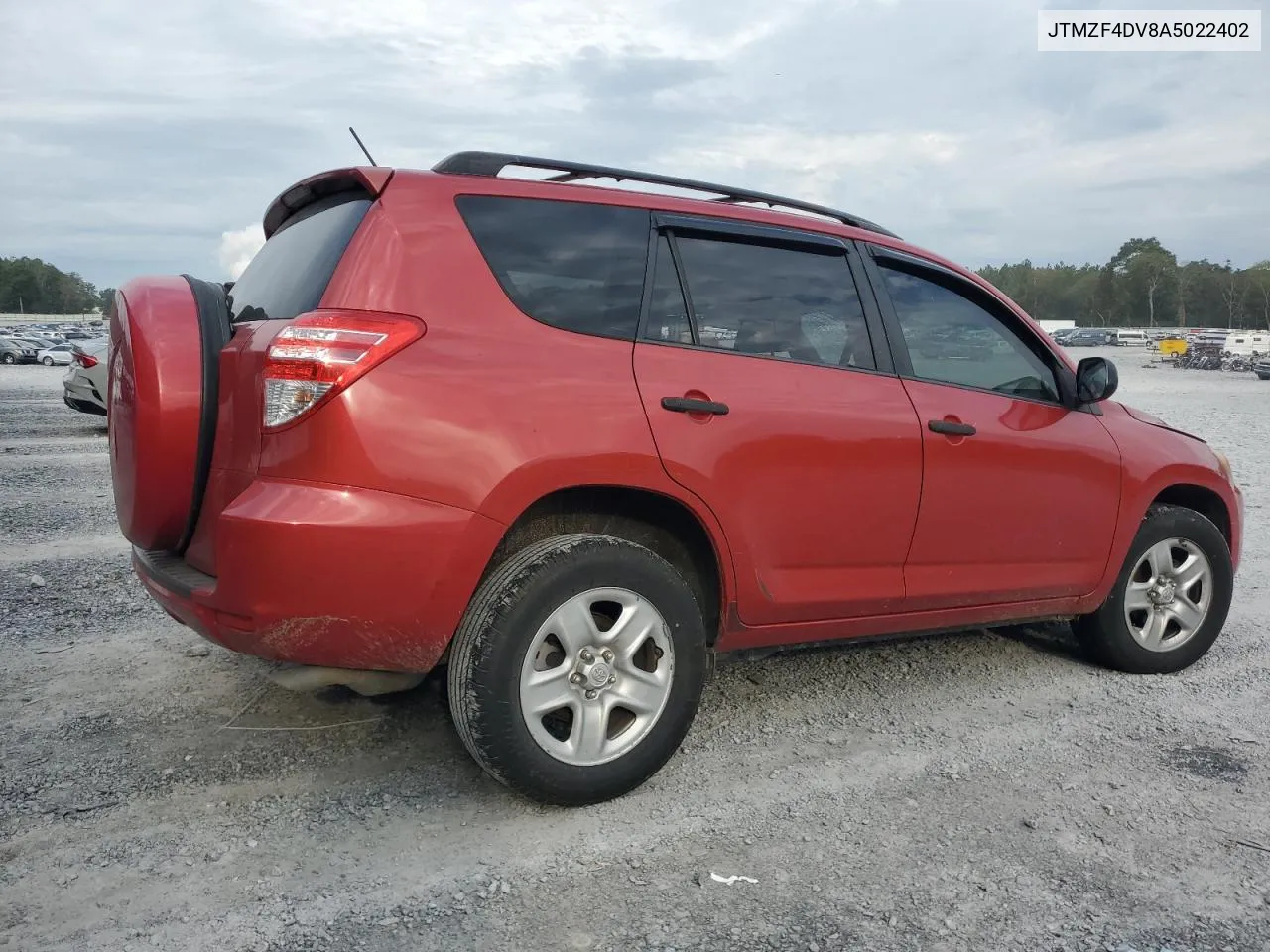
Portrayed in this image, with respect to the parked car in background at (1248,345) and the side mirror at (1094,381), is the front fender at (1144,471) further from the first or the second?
the parked car in background at (1248,345)

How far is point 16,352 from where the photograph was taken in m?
49.9

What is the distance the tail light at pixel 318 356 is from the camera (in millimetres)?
2764

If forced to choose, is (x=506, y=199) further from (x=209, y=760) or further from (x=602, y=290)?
(x=209, y=760)

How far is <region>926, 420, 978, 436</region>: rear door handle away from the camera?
3.80 m

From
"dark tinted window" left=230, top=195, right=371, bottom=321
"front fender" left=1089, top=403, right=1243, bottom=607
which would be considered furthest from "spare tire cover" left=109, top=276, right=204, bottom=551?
"front fender" left=1089, top=403, right=1243, bottom=607

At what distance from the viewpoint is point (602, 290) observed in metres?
3.27

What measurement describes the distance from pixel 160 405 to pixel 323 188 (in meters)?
0.87

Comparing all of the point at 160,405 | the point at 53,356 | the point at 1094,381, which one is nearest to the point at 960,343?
the point at 1094,381

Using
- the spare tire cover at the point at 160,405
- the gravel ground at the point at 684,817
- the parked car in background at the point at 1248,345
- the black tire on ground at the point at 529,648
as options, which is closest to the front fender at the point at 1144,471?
the gravel ground at the point at 684,817

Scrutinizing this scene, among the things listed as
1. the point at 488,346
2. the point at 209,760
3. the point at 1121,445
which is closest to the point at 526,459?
the point at 488,346

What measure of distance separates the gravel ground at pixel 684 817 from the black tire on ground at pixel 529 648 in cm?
14

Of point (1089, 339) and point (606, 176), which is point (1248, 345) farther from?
point (606, 176)

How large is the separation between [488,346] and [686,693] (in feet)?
3.94

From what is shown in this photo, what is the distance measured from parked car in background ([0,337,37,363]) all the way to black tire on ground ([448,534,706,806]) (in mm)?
55280
